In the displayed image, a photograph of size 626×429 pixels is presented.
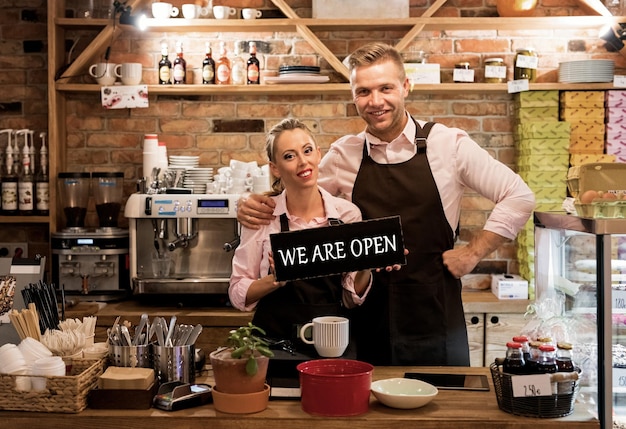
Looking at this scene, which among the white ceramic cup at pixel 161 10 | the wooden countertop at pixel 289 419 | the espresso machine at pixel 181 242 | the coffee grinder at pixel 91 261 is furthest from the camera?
the white ceramic cup at pixel 161 10

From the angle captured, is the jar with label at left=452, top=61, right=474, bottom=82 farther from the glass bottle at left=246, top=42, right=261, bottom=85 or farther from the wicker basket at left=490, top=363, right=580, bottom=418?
the wicker basket at left=490, top=363, right=580, bottom=418

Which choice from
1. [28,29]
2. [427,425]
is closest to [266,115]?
[28,29]

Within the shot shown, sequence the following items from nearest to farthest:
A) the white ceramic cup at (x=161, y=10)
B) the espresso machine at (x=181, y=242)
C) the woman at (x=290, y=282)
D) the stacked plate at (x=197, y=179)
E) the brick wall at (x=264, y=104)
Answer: the woman at (x=290, y=282) → the espresso machine at (x=181, y=242) → the stacked plate at (x=197, y=179) → the white ceramic cup at (x=161, y=10) → the brick wall at (x=264, y=104)

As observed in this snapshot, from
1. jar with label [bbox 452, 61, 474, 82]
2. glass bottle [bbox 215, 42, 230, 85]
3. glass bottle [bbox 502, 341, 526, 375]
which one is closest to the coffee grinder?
glass bottle [bbox 215, 42, 230, 85]

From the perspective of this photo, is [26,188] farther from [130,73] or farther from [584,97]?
[584,97]

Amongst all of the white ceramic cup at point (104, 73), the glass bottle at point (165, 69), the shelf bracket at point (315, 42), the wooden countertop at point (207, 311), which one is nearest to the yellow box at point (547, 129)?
the wooden countertop at point (207, 311)

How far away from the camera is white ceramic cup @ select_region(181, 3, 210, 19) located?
4207mm

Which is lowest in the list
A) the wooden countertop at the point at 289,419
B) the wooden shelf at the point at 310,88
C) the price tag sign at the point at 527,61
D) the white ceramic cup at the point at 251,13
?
the wooden countertop at the point at 289,419

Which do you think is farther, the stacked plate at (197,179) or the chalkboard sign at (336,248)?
the stacked plate at (197,179)

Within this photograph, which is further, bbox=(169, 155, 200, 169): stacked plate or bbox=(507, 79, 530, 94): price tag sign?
bbox=(169, 155, 200, 169): stacked plate

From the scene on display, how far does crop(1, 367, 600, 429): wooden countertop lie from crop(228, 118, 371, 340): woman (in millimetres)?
535

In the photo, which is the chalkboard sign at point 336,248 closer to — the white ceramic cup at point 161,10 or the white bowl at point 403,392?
the white bowl at point 403,392

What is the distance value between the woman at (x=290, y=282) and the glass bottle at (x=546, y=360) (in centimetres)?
66

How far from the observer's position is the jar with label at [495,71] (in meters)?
4.25
